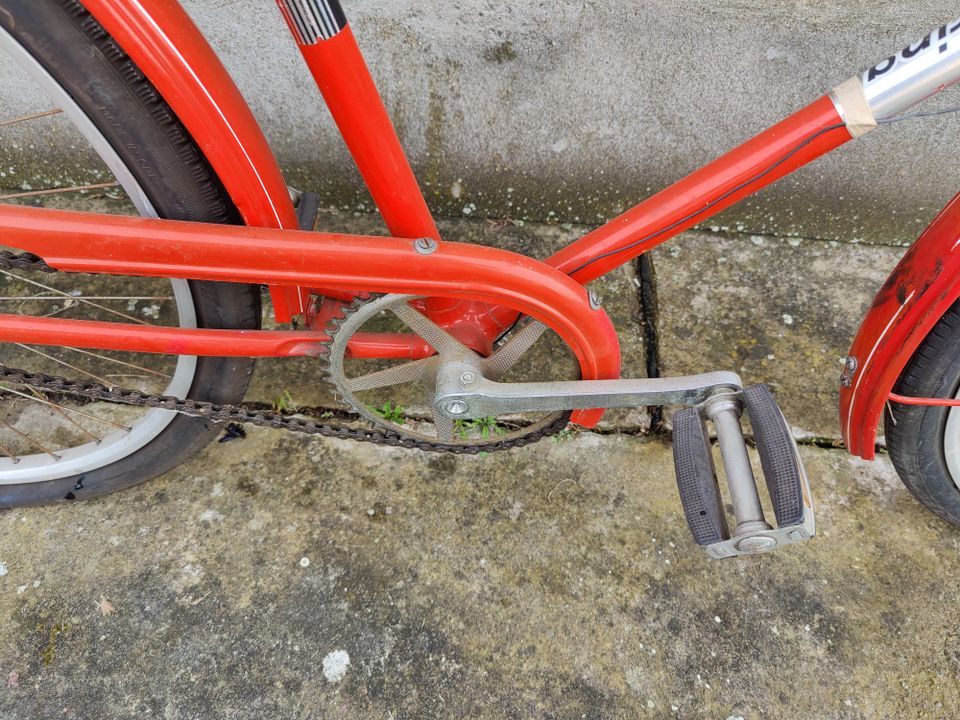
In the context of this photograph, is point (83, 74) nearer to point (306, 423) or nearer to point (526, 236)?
point (306, 423)

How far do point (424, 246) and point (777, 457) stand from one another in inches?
26.3

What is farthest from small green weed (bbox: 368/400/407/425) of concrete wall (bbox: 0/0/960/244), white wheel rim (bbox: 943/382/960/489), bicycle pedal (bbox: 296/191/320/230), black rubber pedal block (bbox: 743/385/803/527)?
white wheel rim (bbox: 943/382/960/489)

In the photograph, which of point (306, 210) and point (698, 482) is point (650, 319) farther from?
point (306, 210)

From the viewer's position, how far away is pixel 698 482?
1130 mm

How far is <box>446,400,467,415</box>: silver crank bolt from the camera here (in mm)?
1202

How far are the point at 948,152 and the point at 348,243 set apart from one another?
5.45 feet

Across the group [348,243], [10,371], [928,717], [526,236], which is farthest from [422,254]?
[928,717]

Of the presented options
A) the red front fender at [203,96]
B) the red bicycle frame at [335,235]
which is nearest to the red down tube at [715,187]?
the red bicycle frame at [335,235]

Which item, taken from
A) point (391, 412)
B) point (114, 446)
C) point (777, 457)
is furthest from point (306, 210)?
point (777, 457)

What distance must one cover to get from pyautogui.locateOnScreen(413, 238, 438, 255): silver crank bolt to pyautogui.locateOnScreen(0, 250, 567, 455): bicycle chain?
462mm

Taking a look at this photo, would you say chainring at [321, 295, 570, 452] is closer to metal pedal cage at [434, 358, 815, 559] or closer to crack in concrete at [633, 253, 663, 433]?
metal pedal cage at [434, 358, 815, 559]

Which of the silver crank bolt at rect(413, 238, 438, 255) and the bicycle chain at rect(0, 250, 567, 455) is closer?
the silver crank bolt at rect(413, 238, 438, 255)

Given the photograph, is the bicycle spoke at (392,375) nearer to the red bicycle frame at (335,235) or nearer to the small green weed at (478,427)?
the red bicycle frame at (335,235)

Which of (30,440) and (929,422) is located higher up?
(30,440)
